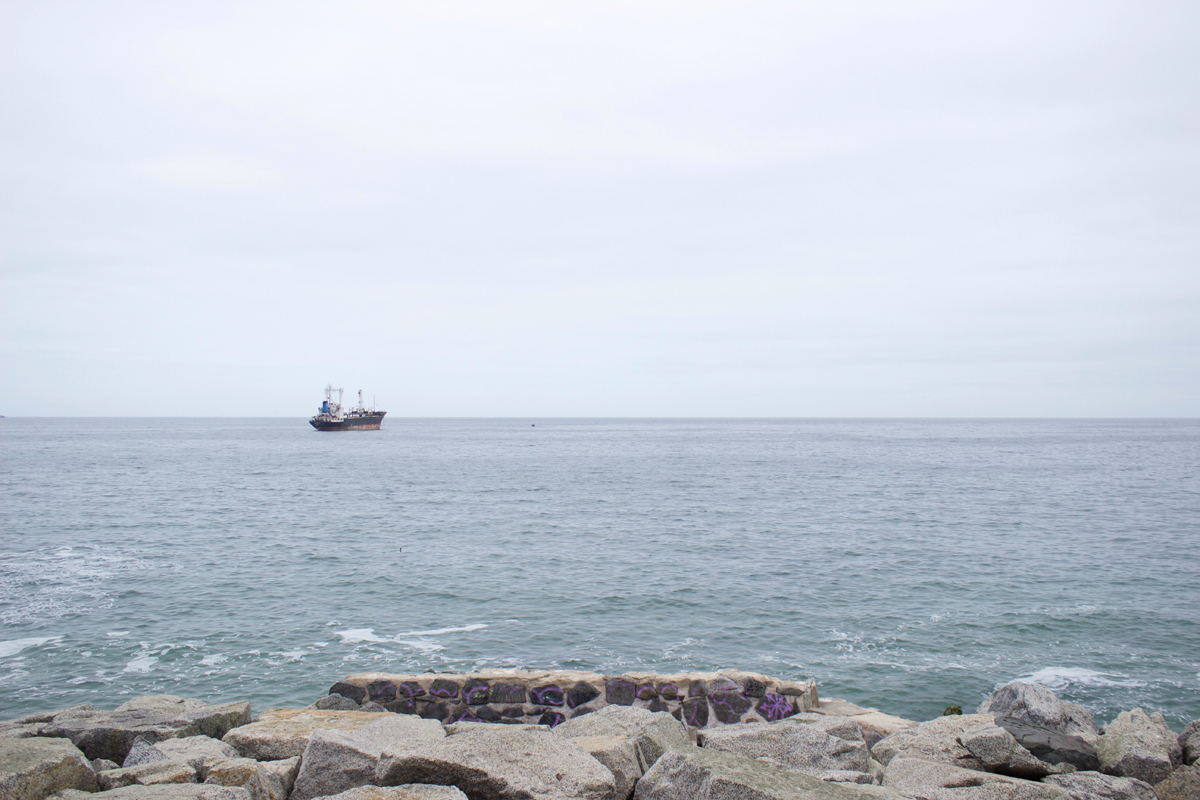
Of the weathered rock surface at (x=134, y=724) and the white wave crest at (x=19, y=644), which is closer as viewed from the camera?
the weathered rock surface at (x=134, y=724)

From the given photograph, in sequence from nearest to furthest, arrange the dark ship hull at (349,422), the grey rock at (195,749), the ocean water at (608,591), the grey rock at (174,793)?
the grey rock at (174,793), the grey rock at (195,749), the ocean water at (608,591), the dark ship hull at (349,422)

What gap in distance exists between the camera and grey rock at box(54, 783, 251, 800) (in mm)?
6578

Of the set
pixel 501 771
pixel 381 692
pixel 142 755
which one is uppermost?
pixel 501 771

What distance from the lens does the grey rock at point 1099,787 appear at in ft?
26.8

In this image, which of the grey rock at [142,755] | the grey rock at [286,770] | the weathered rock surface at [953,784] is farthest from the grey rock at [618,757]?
the grey rock at [142,755]

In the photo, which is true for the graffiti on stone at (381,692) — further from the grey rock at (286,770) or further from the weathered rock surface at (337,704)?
the grey rock at (286,770)

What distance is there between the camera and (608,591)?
77.4 ft

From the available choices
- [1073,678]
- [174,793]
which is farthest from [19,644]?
[1073,678]

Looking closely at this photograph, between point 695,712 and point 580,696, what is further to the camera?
point 580,696

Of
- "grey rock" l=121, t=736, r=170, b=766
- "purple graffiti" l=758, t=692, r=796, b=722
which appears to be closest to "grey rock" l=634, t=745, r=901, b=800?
"purple graffiti" l=758, t=692, r=796, b=722

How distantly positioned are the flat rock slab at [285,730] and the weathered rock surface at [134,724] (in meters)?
0.59

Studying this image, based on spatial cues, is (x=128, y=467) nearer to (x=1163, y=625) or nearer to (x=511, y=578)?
(x=511, y=578)

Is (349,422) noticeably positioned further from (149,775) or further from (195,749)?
(149,775)

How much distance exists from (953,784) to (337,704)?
9.11 m
